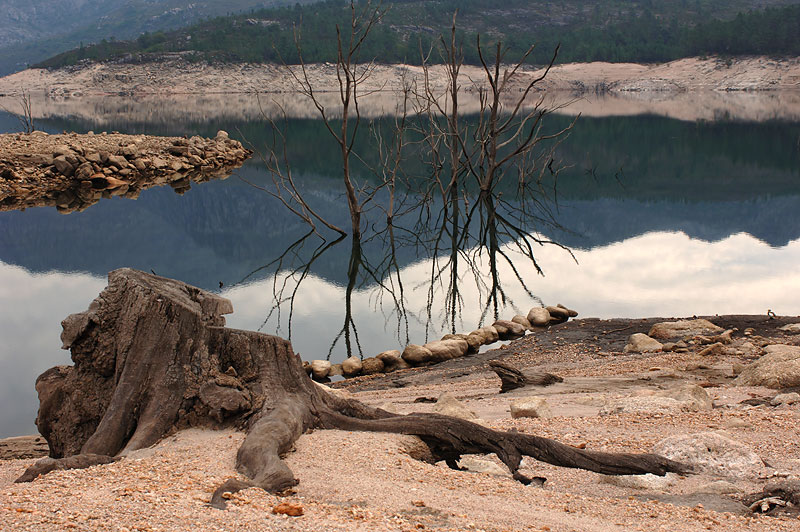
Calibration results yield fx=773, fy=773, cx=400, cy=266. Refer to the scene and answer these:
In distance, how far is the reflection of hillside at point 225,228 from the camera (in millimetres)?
13898

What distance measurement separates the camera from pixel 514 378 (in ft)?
20.9

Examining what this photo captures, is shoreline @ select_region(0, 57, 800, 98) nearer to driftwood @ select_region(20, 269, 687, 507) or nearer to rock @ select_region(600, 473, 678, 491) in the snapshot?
driftwood @ select_region(20, 269, 687, 507)

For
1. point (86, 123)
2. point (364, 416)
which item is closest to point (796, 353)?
point (364, 416)

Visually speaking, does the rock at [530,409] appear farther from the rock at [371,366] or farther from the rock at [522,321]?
the rock at [522,321]

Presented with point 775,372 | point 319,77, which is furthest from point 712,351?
point 319,77

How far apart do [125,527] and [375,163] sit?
993 inches

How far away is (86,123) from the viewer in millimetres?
40406

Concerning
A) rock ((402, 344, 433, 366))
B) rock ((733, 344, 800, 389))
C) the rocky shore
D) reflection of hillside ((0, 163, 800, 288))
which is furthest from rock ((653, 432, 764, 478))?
the rocky shore

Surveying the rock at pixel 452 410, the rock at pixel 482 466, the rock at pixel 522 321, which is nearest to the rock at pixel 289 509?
the rock at pixel 482 466

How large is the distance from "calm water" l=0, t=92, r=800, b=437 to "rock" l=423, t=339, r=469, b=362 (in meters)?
0.83

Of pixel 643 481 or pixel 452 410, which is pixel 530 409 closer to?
pixel 452 410

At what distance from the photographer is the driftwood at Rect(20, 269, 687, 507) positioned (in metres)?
3.96

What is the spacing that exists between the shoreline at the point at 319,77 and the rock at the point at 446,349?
205ft

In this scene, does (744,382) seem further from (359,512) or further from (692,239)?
(692,239)
